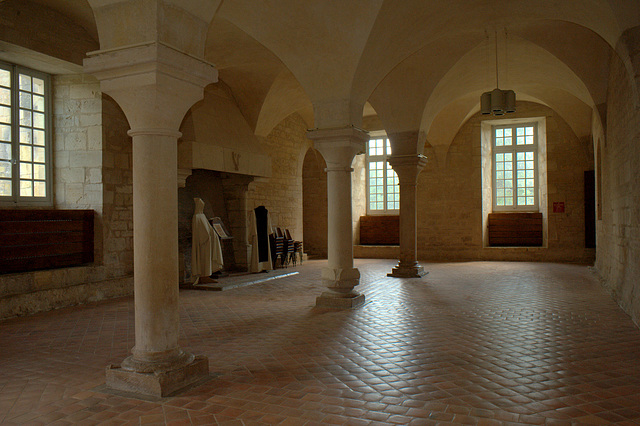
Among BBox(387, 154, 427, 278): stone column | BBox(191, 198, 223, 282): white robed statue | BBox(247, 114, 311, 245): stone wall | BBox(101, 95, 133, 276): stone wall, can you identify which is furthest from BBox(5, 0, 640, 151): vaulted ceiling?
BBox(191, 198, 223, 282): white robed statue

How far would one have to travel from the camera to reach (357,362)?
420 centimetres

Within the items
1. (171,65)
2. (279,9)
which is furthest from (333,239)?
Answer: (171,65)

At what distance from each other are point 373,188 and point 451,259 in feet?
12.0

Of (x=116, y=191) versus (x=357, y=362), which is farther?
→ (x=116, y=191)

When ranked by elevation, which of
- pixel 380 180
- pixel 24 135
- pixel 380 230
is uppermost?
pixel 24 135

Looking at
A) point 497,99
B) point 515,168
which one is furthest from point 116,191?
point 515,168

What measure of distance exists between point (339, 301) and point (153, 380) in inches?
139

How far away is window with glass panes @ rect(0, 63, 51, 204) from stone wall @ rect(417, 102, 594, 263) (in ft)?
34.9

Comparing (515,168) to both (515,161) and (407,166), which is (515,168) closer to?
(515,161)

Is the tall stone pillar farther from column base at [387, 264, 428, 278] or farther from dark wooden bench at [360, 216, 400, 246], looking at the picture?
dark wooden bench at [360, 216, 400, 246]

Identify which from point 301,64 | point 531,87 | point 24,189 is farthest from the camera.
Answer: point 531,87

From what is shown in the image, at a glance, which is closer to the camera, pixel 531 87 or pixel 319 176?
pixel 531 87

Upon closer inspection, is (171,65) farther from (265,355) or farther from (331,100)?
(331,100)

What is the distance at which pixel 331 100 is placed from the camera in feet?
22.4
